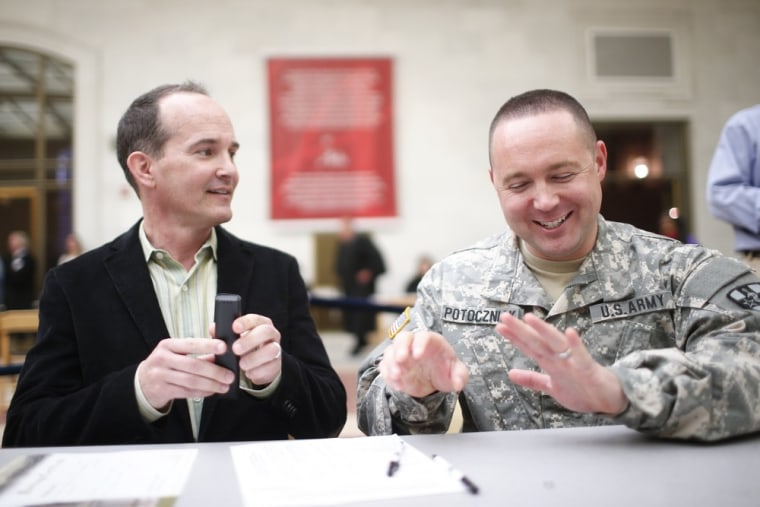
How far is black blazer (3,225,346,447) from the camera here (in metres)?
1.34

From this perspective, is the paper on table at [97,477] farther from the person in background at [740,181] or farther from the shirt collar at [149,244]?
the person in background at [740,181]

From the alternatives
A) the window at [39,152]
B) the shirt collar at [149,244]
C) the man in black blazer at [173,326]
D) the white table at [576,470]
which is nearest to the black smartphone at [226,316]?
the man in black blazer at [173,326]

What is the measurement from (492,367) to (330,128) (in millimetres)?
6997

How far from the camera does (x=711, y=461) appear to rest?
35.9 inches

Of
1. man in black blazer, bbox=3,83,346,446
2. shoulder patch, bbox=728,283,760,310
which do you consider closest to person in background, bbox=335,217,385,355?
man in black blazer, bbox=3,83,346,446

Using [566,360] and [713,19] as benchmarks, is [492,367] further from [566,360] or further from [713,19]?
[713,19]

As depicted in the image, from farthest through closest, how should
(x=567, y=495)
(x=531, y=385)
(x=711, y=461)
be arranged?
1. (x=531, y=385)
2. (x=711, y=461)
3. (x=567, y=495)

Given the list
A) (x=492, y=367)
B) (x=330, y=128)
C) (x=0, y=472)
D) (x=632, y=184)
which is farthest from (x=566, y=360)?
(x=632, y=184)

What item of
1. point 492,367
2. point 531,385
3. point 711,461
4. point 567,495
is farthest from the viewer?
point 492,367

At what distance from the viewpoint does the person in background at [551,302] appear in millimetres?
1146

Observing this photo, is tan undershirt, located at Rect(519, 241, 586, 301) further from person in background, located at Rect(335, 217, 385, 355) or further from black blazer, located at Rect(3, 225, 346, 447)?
person in background, located at Rect(335, 217, 385, 355)

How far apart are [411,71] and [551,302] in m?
7.41

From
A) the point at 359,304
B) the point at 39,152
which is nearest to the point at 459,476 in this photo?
the point at 359,304

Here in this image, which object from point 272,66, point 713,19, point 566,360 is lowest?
point 566,360
